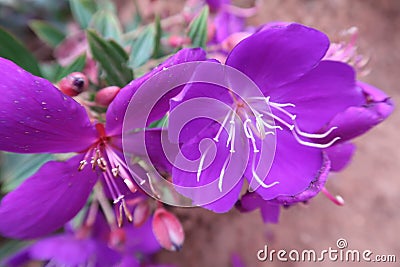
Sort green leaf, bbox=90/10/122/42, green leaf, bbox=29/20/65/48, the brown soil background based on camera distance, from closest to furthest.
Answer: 1. green leaf, bbox=90/10/122/42
2. green leaf, bbox=29/20/65/48
3. the brown soil background

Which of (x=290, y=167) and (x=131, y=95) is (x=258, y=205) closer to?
(x=290, y=167)

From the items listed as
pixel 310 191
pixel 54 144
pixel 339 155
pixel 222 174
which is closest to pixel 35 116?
pixel 54 144

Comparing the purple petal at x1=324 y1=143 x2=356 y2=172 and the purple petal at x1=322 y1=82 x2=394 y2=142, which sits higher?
the purple petal at x1=322 y1=82 x2=394 y2=142

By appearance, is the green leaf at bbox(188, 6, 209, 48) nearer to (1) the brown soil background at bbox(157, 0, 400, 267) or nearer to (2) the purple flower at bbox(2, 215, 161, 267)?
(2) the purple flower at bbox(2, 215, 161, 267)

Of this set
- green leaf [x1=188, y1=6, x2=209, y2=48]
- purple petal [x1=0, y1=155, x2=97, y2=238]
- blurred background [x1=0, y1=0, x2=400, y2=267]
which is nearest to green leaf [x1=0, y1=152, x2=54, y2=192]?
purple petal [x1=0, y1=155, x2=97, y2=238]

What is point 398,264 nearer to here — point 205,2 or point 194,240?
point 194,240

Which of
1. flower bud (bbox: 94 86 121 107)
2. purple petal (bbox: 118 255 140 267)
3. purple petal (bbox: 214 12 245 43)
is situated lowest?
purple petal (bbox: 118 255 140 267)

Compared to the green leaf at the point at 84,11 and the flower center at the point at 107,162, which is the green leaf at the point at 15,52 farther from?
the flower center at the point at 107,162

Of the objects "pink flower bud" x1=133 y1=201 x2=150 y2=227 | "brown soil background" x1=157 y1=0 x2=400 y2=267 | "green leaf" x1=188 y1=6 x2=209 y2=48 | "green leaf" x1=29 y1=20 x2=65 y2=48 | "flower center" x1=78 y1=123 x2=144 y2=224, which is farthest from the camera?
"brown soil background" x1=157 y1=0 x2=400 y2=267
